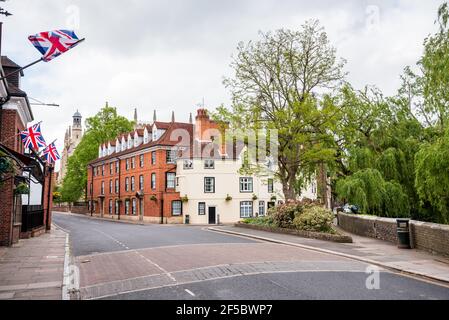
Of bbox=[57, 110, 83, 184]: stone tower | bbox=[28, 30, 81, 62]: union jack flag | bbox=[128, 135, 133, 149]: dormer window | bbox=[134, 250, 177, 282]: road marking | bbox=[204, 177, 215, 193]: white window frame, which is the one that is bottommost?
bbox=[134, 250, 177, 282]: road marking

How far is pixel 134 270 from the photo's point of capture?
40.7 ft

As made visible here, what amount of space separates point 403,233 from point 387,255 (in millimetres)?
2502

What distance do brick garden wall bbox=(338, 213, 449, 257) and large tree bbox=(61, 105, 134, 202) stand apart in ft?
150

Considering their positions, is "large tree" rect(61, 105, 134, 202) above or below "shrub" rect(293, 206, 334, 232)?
above

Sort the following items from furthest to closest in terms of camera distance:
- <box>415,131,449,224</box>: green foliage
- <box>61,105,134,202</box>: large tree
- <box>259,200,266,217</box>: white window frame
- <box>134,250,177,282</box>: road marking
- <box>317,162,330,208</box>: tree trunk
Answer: <box>61,105,134,202</box>: large tree
<box>259,200,266,217</box>: white window frame
<box>317,162,330,208</box>: tree trunk
<box>415,131,449,224</box>: green foliage
<box>134,250,177,282</box>: road marking

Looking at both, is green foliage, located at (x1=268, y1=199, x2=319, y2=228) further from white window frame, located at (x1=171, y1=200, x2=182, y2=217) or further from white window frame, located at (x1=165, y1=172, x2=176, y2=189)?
white window frame, located at (x1=165, y1=172, x2=176, y2=189)

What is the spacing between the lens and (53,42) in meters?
11.3

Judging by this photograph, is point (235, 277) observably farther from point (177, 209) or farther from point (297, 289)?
point (177, 209)

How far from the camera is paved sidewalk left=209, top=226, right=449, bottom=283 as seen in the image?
477 inches

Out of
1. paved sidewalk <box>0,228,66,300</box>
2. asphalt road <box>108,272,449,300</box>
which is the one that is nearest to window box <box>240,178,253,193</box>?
paved sidewalk <box>0,228,66,300</box>

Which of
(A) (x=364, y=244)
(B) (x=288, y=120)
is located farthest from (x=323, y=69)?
(A) (x=364, y=244)

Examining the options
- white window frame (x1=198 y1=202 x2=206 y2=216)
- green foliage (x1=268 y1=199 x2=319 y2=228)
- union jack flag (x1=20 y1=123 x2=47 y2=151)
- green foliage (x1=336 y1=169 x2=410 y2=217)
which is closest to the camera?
union jack flag (x1=20 y1=123 x2=47 y2=151)

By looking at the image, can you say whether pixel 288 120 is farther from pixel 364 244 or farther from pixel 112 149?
Answer: pixel 112 149
